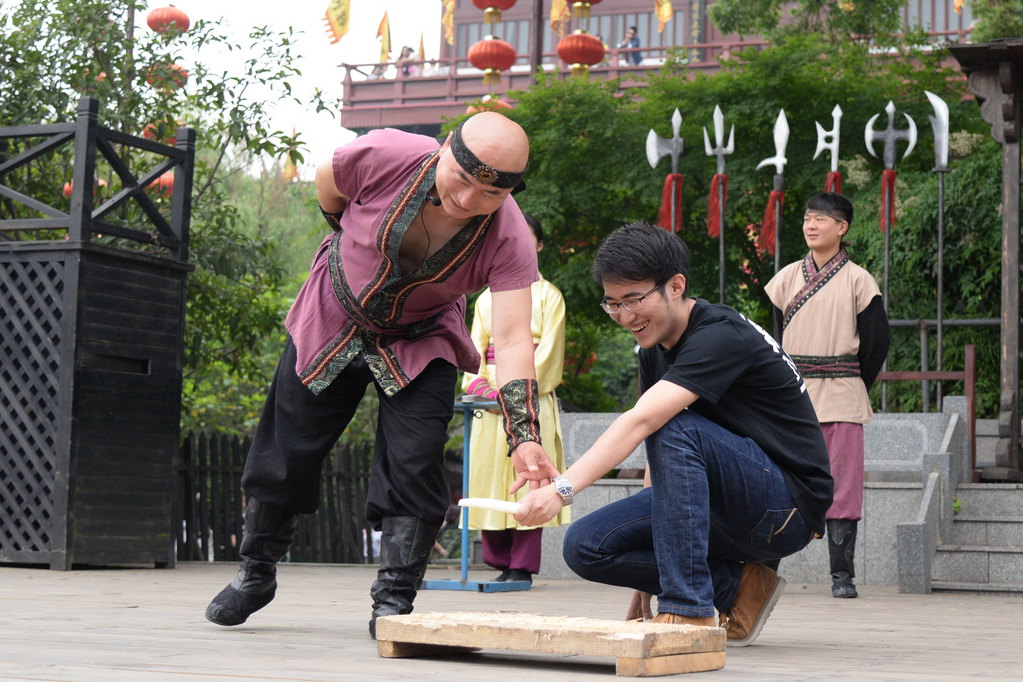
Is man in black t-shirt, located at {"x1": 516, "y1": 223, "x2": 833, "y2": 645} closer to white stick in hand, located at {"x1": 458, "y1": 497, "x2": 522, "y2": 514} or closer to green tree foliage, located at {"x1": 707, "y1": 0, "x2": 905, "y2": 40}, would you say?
white stick in hand, located at {"x1": 458, "y1": 497, "x2": 522, "y2": 514}

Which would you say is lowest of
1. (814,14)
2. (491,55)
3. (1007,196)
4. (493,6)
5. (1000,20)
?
(1007,196)

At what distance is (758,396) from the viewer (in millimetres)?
3541

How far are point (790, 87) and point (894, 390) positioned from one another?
4032 mm

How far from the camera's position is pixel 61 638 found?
3.53m

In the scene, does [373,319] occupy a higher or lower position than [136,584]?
higher

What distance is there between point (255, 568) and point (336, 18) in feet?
92.2

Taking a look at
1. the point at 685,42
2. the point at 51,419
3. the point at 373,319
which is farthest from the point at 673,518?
the point at 685,42

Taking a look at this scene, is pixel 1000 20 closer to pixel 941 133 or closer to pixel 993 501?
pixel 941 133

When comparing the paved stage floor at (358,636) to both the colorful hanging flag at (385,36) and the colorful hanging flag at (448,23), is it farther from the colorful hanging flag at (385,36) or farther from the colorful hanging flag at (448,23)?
the colorful hanging flag at (385,36)

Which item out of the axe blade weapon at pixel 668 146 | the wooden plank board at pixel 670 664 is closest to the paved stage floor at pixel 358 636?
the wooden plank board at pixel 670 664

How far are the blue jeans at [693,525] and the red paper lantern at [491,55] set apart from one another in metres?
16.5

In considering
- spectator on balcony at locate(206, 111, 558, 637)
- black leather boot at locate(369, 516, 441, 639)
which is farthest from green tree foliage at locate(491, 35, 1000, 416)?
black leather boot at locate(369, 516, 441, 639)

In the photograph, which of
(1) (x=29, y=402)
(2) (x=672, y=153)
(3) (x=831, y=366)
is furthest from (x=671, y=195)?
(1) (x=29, y=402)

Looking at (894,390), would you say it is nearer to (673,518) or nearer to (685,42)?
(673,518)
